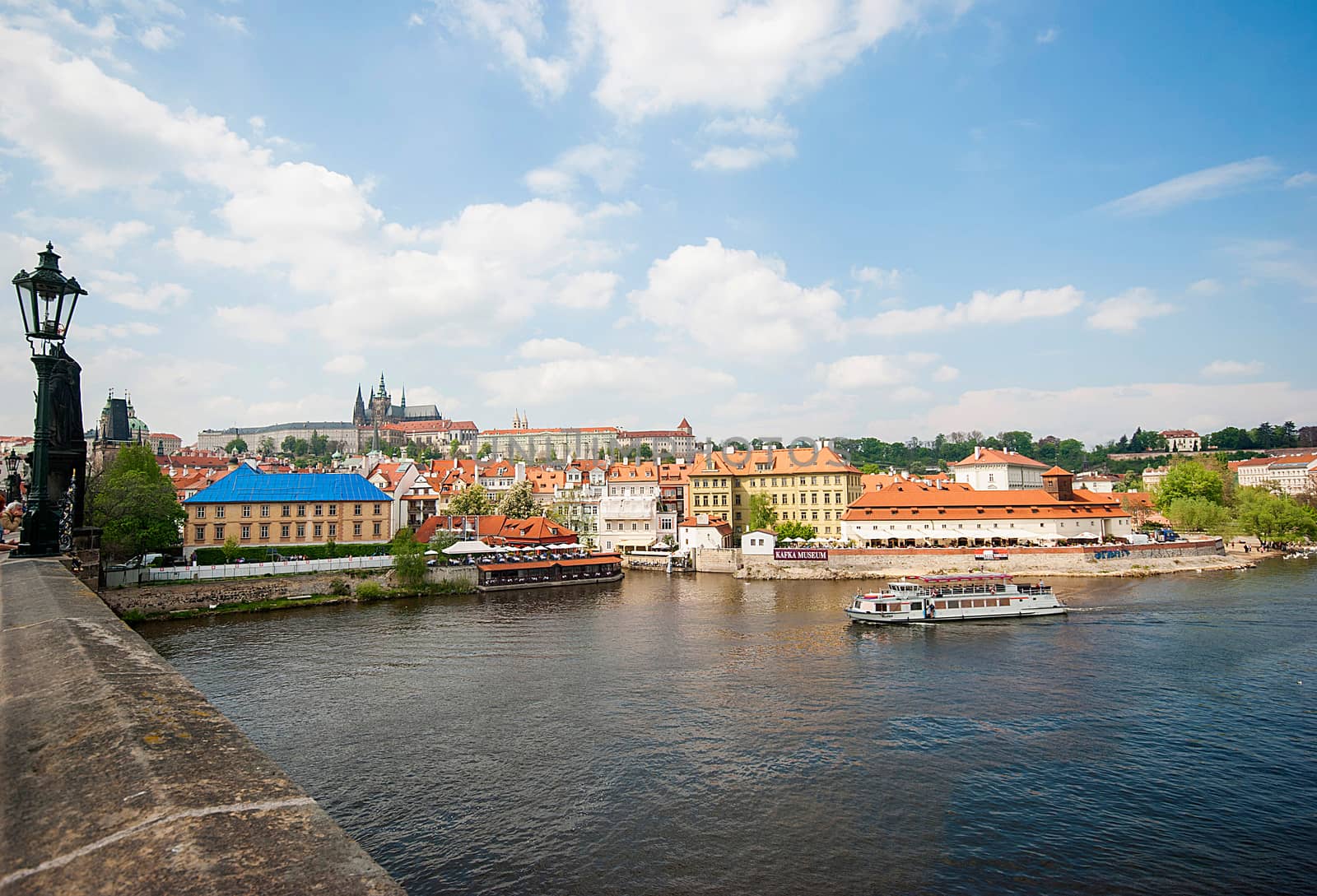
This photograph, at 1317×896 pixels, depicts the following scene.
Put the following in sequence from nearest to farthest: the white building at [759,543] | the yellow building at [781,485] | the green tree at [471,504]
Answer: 1. the white building at [759,543]
2. the green tree at [471,504]
3. the yellow building at [781,485]

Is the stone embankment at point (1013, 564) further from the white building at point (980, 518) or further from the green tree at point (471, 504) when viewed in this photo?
the green tree at point (471, 504)

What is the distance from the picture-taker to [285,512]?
5428 cm

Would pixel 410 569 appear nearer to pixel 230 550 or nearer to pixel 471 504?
pixel 230 550

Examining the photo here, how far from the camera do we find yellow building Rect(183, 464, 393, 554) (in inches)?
2073

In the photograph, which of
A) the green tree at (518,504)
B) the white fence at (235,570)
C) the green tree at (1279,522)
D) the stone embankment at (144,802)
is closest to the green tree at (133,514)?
the white fence at (235,570)

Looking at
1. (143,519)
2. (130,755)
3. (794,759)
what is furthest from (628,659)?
(143,519)

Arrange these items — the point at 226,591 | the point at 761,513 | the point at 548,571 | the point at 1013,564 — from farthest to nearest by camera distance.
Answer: the point at 761,513, the point at 1013,564, the point at 548,571, the point at 226,591

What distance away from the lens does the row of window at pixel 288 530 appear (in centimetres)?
5243

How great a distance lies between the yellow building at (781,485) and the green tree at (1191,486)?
38.4 metres

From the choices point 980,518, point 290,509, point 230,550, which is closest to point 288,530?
point 290,509

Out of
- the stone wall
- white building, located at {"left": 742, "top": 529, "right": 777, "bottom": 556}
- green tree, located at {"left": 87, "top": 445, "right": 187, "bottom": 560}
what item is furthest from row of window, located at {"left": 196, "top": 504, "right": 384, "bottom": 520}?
white building, located at {"left": 742, "top": 529, "right": 777, "bottom": 556}

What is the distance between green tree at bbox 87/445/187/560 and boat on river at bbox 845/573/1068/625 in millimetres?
39729

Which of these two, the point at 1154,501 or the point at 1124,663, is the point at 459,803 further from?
the point at 1154,501

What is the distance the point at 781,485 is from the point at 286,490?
44051mm
